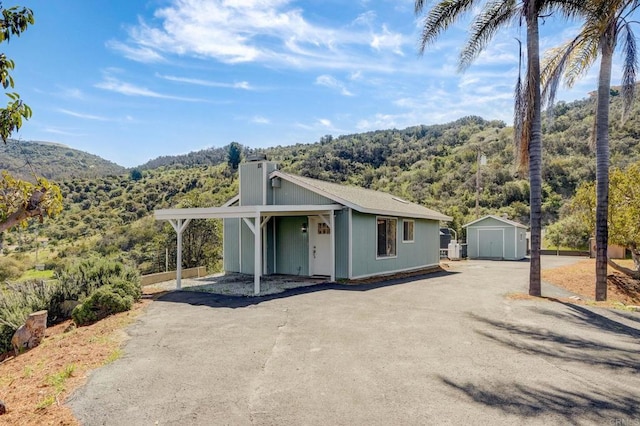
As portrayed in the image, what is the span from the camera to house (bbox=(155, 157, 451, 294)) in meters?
12.4

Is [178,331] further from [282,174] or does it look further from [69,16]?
[282,174]

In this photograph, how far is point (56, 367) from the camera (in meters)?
5.27

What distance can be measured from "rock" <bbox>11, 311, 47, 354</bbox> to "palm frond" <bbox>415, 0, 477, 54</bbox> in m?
10.8

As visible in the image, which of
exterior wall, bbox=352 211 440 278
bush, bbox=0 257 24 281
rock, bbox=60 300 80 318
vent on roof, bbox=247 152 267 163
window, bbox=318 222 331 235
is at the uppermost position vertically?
vent on roof, bbox=247 152 267 163

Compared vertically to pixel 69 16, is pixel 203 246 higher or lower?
lower

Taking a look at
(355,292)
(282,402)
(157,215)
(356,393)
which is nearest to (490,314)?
(355,292)

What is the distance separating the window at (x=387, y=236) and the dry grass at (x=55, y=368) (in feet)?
27.7

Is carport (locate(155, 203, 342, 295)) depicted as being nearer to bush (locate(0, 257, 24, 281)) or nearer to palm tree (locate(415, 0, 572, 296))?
palm tree (locate(415, 0, 572, 296))

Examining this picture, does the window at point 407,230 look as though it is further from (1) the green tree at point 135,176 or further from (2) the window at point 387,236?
(1) the green tree at point 135,176

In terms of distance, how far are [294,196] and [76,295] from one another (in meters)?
6.78

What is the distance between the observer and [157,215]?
12047 mm

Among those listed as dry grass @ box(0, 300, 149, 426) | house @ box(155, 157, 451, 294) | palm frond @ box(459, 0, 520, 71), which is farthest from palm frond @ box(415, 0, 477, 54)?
dry grass @ box(0, 300, 149, 426)

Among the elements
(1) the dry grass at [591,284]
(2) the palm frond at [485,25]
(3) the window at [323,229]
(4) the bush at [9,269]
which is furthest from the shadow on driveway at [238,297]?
(4) the bush at [9,269]

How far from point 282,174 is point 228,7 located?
5214 millimetres
